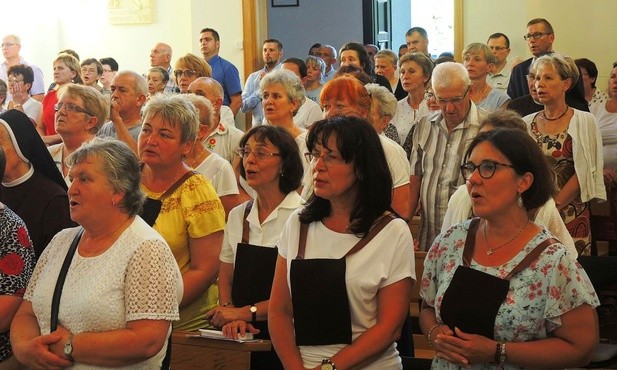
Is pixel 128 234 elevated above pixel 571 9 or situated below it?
below

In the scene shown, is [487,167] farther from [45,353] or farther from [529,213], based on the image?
[45,353]

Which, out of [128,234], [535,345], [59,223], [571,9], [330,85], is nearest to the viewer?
[535,345]

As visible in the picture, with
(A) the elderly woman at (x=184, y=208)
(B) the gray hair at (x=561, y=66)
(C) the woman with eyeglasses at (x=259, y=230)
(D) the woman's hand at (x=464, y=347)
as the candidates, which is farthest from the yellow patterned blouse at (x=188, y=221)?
(B) the gray hair at (x=561, y=66)

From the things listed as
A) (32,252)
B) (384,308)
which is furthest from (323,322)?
(32,252)

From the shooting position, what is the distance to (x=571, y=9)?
10.1 metres

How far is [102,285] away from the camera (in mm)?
3029

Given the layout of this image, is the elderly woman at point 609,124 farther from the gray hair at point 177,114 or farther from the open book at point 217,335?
the open book at point 217,335

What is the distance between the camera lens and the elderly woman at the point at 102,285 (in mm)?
3010

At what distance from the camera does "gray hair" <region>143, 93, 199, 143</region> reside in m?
4.09

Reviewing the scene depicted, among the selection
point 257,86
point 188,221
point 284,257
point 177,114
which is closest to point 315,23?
point 257,86

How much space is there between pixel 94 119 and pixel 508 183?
8.56ft

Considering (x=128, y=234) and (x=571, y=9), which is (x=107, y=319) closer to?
(x=128, y=234)

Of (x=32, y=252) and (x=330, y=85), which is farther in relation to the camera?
(x=330, y=85)

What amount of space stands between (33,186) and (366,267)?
1496 millimetres
